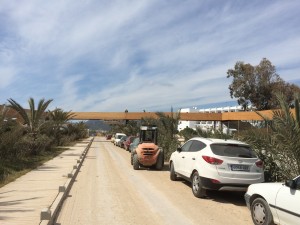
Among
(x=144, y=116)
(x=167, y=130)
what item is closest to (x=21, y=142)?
(x=167, y=130)

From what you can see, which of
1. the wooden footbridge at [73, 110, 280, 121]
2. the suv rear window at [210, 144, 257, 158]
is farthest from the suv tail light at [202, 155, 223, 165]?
the wooden footbridge at [73, 110, 280, 121]

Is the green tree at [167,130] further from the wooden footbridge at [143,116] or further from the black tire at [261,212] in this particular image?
the wooden footbridge at [143,116]

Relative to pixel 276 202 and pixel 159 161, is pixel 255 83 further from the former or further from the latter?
pixel 276 202

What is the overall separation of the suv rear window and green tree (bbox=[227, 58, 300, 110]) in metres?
52.3

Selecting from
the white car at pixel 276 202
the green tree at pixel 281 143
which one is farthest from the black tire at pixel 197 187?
the white car at pixel 276 202

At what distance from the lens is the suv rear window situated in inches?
433

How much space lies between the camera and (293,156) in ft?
34.1

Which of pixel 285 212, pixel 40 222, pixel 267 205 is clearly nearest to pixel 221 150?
pixel 267 205

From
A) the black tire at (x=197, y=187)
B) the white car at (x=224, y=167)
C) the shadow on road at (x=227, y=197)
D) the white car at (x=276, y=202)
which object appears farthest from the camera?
the black tire at (x=197, y=187)

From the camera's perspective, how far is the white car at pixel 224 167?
10.6 metres

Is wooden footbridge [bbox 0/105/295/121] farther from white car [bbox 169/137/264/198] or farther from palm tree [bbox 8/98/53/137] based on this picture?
white car [bbox 169/137/264/198]

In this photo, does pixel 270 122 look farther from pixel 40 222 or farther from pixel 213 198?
pixel 40 222

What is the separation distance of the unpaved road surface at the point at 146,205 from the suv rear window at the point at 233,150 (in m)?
1.33

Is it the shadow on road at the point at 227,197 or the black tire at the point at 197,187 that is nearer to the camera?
the shadow on road at the point at 227,197
